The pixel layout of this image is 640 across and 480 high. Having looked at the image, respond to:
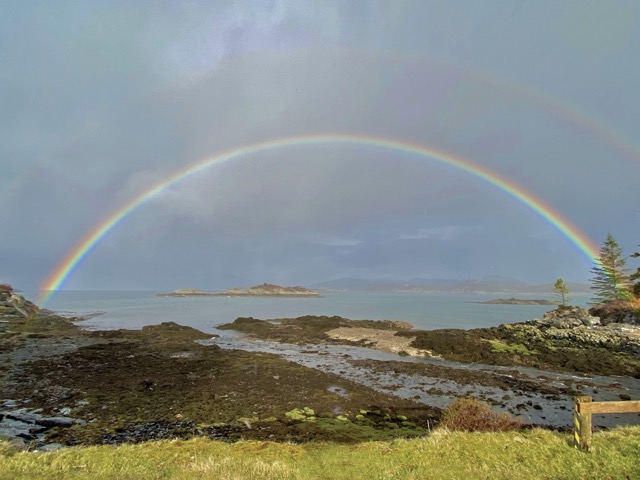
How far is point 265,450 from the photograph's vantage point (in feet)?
39.2

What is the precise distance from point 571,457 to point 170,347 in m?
40.5

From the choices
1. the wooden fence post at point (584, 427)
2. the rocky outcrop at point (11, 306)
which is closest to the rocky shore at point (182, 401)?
the wooden fence post at point (584, 427)

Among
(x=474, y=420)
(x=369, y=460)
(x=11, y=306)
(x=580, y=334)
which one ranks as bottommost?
(x=580, y=334)

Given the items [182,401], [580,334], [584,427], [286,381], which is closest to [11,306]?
[182,401]

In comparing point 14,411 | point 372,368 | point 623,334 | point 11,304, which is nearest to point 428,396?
point 372,368

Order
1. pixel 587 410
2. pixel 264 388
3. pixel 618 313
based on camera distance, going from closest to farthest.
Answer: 1. pixel 587 410
2. pixel 264 388
3. pixel 618 313

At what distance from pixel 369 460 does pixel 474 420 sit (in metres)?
6.21

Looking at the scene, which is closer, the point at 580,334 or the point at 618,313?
the point at 580,334

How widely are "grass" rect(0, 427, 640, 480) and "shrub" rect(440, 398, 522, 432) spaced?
2105mm

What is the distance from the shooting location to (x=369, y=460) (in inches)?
408

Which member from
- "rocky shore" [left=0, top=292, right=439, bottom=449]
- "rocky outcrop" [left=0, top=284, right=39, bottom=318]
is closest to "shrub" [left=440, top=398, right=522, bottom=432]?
"rocky shore" [left=0, top=292, right=439, bottom=449]

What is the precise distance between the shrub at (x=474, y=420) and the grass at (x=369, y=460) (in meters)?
2.11

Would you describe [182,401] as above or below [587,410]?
below

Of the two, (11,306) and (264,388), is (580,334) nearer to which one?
(264,388)
